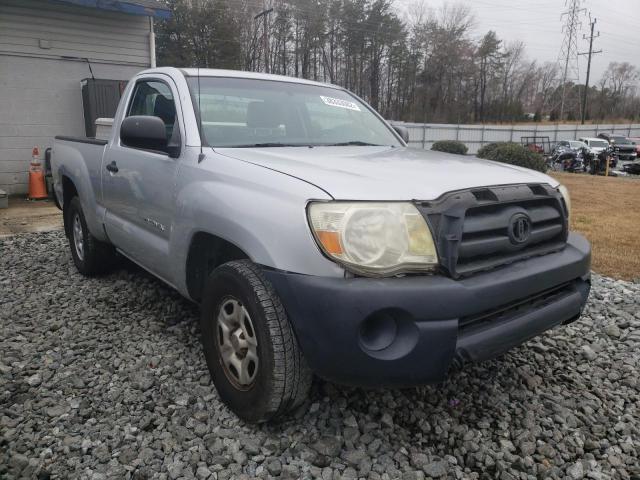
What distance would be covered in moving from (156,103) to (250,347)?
2.11 meters

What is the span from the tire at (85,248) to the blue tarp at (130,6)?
20.6 feet

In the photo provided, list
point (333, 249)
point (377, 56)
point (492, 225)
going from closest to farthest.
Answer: point (333, 249) → point (492, 225) → point (377, 56)

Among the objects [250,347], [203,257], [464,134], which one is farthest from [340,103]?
[464,134]

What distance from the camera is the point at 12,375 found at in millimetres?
3043

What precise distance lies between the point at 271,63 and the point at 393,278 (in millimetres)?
38853

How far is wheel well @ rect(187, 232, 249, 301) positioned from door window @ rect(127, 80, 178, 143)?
0.71m

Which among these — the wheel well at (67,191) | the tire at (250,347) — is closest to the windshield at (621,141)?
the wheel well at (67,191)

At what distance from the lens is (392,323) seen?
2.08m

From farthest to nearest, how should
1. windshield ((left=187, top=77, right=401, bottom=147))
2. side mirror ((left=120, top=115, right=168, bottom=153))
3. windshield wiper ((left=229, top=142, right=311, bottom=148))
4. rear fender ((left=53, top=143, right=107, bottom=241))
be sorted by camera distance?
rear fender ((left=53, top=143, right=107, bottom=241)) < windshield ((left=187, top=77, right=401, bottom=147)) < windshield wiper ((left=229, top=142, right=311, bottom=148)) < side mirror ((left=120, top=115, right=168, bottom=153))

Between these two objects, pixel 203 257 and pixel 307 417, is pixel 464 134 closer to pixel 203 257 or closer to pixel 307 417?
pixel 203 257

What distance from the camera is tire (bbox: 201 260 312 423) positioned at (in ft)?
7.29

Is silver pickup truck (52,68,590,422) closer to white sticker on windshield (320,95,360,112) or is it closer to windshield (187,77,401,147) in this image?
windshield (187,77,401,147)

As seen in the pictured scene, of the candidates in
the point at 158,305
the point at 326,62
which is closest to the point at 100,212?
the point at 158,305

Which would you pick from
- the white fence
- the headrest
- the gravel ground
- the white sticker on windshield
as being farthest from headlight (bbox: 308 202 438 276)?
the white fence
